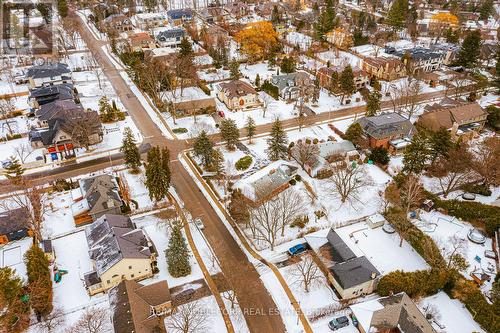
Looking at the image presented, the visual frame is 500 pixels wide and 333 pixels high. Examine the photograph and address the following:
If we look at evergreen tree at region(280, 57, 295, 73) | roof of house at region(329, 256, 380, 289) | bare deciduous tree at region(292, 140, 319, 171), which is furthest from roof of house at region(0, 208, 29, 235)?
evergreen tree at region(280, 57, 295, 73)

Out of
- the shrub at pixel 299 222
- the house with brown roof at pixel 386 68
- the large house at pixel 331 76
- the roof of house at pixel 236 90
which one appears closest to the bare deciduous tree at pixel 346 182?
the shrub at pixel 299 222

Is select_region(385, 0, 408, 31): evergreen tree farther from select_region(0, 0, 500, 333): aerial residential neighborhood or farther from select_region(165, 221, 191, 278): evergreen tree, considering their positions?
select_region(165, 221, 191, 278): evergreen tree

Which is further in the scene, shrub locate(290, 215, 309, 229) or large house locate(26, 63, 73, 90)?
large house locate(26, 63, 73, 90)

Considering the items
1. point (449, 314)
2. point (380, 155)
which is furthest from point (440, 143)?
point (449, 314)

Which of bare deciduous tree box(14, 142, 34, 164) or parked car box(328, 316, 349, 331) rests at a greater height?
bare deciduous tree box(14, 142, 34, 164)

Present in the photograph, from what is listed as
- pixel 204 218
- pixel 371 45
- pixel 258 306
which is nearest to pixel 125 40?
pixel 371 45

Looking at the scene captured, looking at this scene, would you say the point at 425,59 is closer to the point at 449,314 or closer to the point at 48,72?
the point at 449,314

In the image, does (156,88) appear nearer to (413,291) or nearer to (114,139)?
(114,139)
